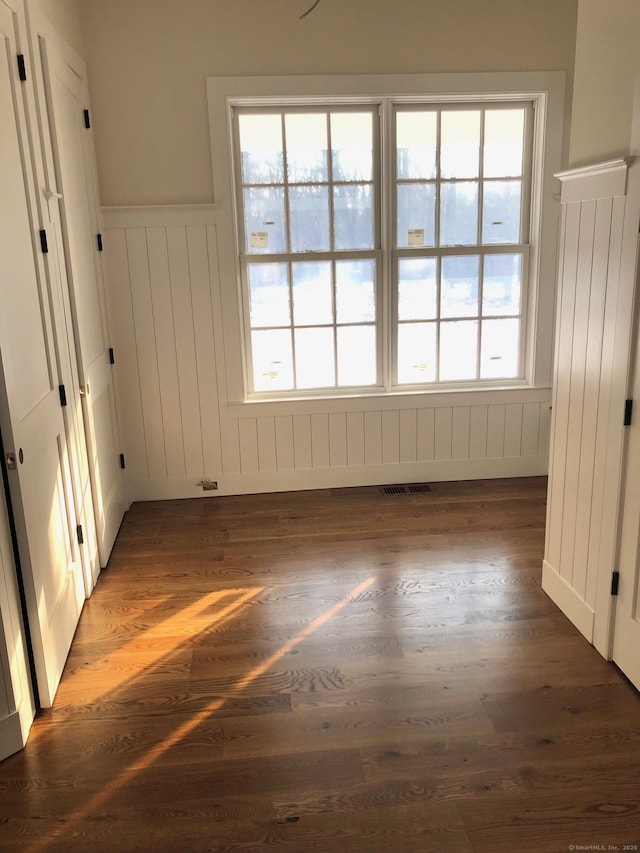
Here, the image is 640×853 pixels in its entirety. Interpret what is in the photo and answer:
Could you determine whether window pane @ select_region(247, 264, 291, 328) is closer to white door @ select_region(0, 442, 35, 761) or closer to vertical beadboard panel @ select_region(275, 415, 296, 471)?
vertical beadboard panel @ select_region(275, 415, 296, 471)

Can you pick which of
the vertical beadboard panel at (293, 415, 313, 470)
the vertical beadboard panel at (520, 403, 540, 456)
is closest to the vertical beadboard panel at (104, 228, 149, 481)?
the vertical beadboard panel at (293, 415, 313, 470)

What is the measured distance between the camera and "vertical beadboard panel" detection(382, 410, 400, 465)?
4.38 metres

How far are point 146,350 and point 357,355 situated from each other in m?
1.29

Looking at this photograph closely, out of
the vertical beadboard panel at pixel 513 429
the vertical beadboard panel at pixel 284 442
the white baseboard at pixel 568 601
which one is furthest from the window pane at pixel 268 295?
the white baseboard at pixel 568 601

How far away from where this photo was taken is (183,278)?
4.05 meters

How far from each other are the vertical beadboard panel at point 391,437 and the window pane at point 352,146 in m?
1.45

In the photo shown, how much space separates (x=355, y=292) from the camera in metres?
4.24

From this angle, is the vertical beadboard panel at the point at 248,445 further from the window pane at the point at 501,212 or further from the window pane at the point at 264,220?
the window pane at the point at 501,212

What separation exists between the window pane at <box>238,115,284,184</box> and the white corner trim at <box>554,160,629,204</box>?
1.85 metres

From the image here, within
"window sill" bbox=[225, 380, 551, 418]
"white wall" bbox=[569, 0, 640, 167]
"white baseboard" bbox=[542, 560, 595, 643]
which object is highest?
"white wall" bbox=[569, 0, 640, 167]

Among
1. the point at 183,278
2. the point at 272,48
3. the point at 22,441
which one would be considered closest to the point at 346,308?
the point at 183,278

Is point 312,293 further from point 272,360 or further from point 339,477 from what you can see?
point 339,477

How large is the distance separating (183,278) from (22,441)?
1984 mm

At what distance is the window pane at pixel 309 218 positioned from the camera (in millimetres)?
4070
